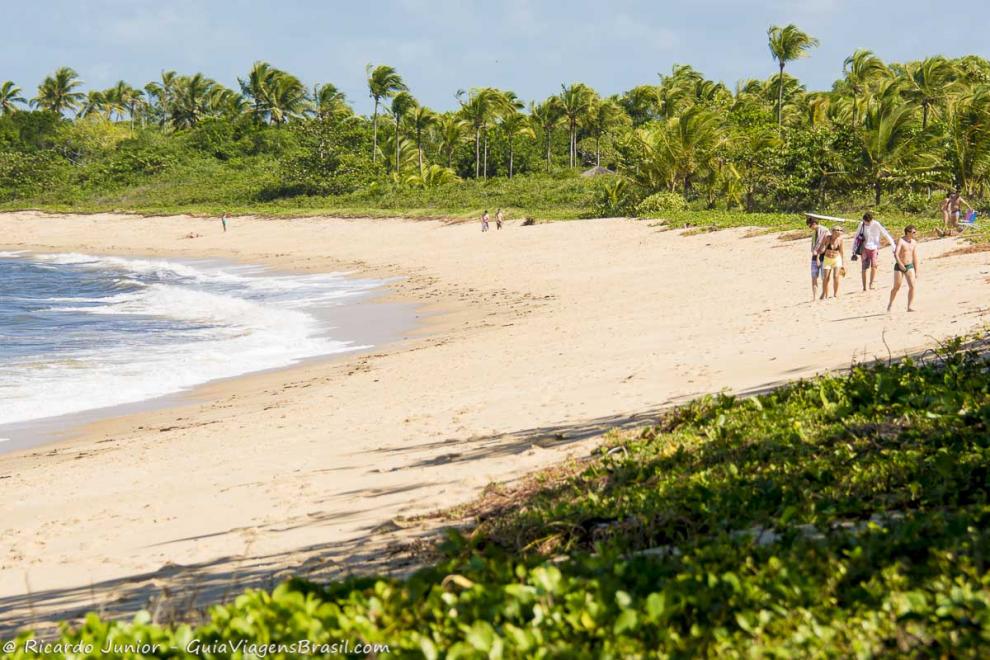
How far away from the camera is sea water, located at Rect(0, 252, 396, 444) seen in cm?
1498

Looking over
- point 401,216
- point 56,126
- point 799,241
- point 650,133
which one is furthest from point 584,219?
point 56,126

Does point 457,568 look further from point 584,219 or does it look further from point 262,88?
point 262,88

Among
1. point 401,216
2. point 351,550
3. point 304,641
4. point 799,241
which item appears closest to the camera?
point 304,641

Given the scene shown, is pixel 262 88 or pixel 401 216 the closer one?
pixel 401 216

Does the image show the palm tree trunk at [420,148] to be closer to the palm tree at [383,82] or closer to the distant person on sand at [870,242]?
the palm tree at [383,82]

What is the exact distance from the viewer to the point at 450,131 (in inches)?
2574

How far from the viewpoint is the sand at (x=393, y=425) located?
6.16 metres

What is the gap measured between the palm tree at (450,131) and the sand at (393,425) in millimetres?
43560

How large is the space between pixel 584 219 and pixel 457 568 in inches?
1522

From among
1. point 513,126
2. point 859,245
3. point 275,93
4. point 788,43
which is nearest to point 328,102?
→ point 275,93

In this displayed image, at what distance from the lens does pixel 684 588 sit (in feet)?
12.1

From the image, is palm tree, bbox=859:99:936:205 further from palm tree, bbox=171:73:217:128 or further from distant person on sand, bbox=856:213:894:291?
palm tree, bbox=171:73:217:128

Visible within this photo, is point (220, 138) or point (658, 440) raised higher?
point (220, 138)

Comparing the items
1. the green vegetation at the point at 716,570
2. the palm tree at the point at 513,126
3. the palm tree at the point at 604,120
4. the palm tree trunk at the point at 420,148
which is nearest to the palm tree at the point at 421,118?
the palm tree trunk at the point at 420,148
